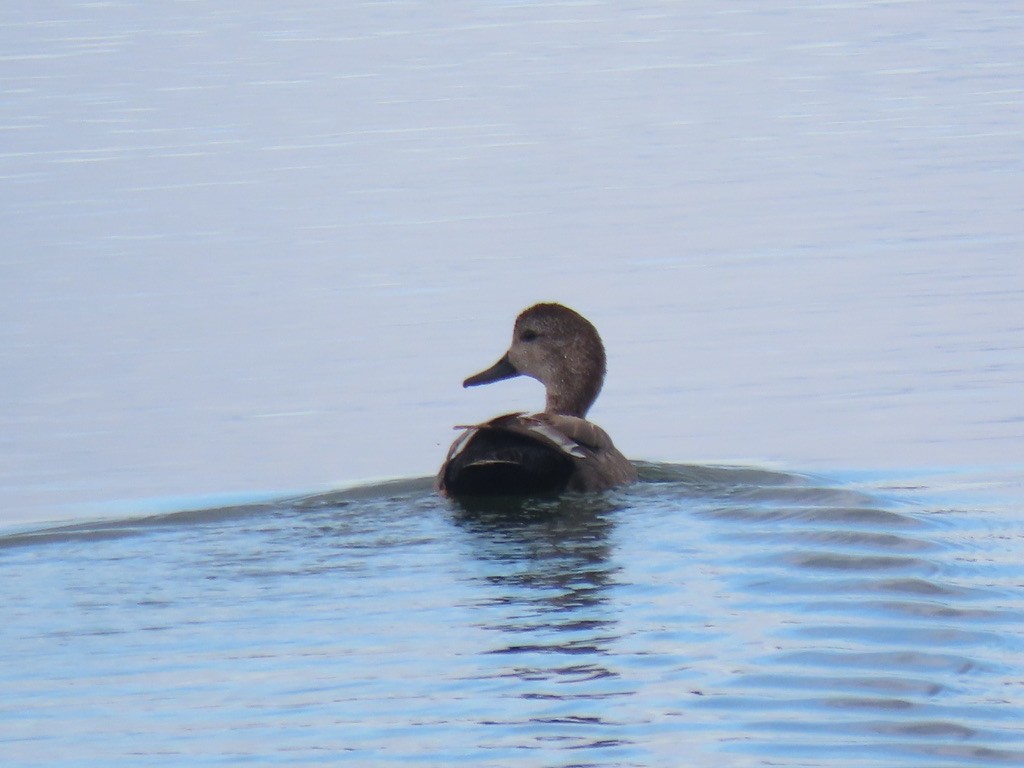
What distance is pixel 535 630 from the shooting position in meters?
7.51

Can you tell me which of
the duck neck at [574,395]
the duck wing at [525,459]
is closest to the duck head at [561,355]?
the duck neck at [574,395]

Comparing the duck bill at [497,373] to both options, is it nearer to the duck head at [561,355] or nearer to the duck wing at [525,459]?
the duck head at [561,355]

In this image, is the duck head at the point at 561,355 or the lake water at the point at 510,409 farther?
the duck head at the point at 561,355

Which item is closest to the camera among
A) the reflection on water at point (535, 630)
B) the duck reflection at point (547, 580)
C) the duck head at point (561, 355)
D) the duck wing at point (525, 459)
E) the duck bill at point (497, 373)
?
the reflection on water at point (535, 630)

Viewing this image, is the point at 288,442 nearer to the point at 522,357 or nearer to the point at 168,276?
the point at 522,357

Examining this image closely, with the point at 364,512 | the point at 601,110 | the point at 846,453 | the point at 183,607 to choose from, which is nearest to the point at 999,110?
the point at 601,110

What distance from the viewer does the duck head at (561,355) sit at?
1104cm

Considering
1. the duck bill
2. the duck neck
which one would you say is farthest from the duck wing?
the duck bill

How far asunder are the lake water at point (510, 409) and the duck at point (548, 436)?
0.53 ft

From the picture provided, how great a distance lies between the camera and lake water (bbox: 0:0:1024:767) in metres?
6.72

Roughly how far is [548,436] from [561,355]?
5.17ft

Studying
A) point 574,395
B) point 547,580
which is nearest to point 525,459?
point 547,580

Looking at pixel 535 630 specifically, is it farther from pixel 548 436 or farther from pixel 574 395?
pixel 574 395

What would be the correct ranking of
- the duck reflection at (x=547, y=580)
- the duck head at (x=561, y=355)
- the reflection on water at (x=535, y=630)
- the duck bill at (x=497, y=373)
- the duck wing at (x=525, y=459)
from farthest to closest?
the duck bill at (x=497, y=373)
the duck head at (x=561, y=355)
the duck wing at (x=525, y=459)
the duck reflection at (x=547, y=580)
the reflection on water at (x=535, y=630)
